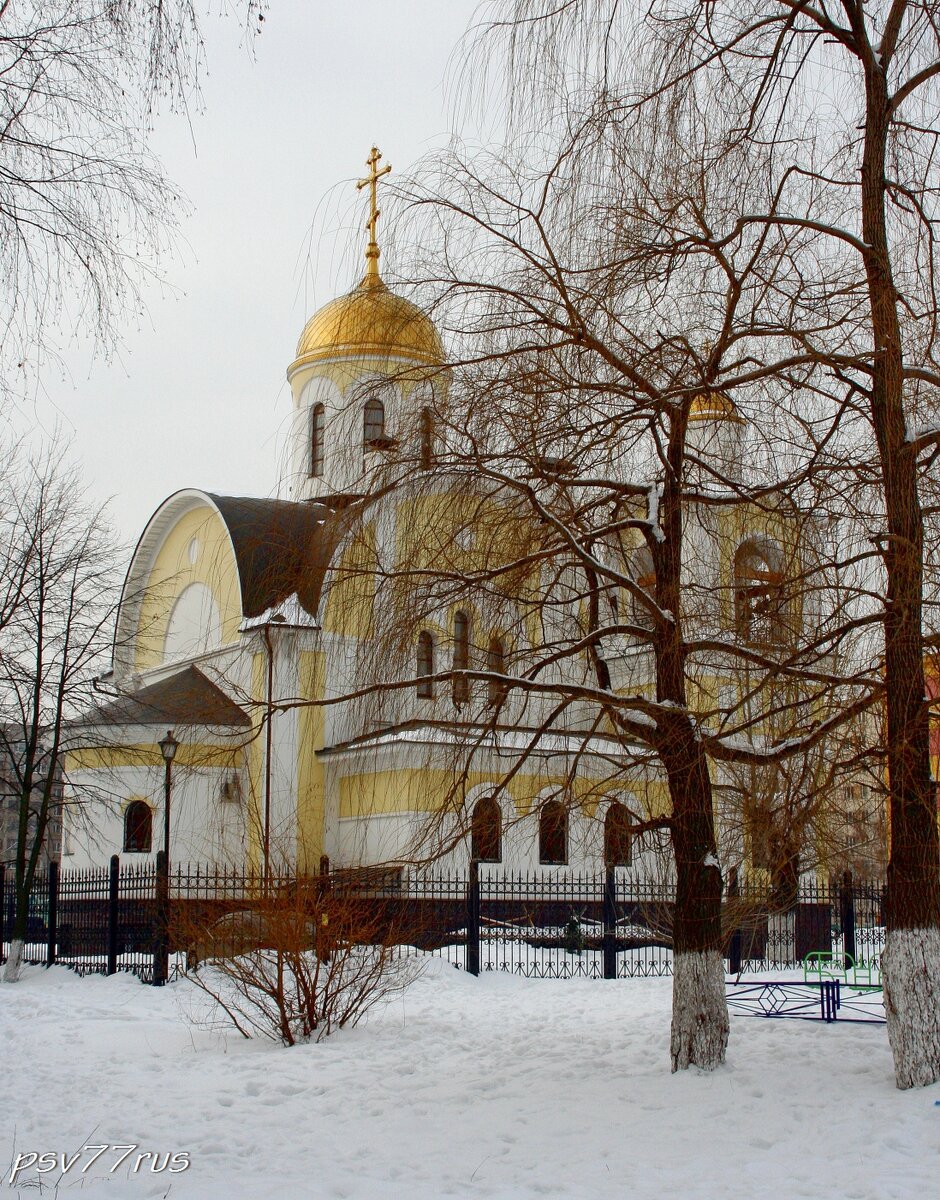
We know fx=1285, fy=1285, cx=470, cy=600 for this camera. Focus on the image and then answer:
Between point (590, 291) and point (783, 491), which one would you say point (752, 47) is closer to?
point (590, 291)

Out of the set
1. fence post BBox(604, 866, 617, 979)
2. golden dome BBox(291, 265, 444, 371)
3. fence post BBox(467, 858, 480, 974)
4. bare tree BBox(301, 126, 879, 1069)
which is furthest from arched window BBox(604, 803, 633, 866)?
fence post BBox(604, 866, 617, 979)

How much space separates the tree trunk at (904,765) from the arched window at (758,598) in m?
0.67

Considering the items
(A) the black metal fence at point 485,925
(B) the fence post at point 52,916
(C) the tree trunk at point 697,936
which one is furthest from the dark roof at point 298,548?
(B) the fence post at point 52,916

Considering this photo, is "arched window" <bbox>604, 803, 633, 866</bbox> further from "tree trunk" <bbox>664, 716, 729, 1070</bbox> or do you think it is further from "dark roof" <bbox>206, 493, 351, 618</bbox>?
"dark roof" <bbox>206, 493, 351, 618</bbox>

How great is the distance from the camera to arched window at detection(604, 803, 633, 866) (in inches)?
362

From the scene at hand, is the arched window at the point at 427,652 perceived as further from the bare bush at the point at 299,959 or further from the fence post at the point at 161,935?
the fence post at the point at 161,935

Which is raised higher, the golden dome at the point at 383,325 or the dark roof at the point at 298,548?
the golden dome at the point at 383,325

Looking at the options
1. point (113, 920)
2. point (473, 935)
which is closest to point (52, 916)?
point (113, 920)

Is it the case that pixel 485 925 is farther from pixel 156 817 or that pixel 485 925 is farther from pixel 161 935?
pixel 156 817

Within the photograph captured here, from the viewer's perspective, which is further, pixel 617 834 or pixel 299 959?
pixel 299 959

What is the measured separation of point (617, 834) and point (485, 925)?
34.8 ft

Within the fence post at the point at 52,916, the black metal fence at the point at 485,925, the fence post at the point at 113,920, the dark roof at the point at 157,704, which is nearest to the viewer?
the black metal fence at the point at 485,925

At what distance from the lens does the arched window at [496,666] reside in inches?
341

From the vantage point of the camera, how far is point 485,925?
20047 mm
